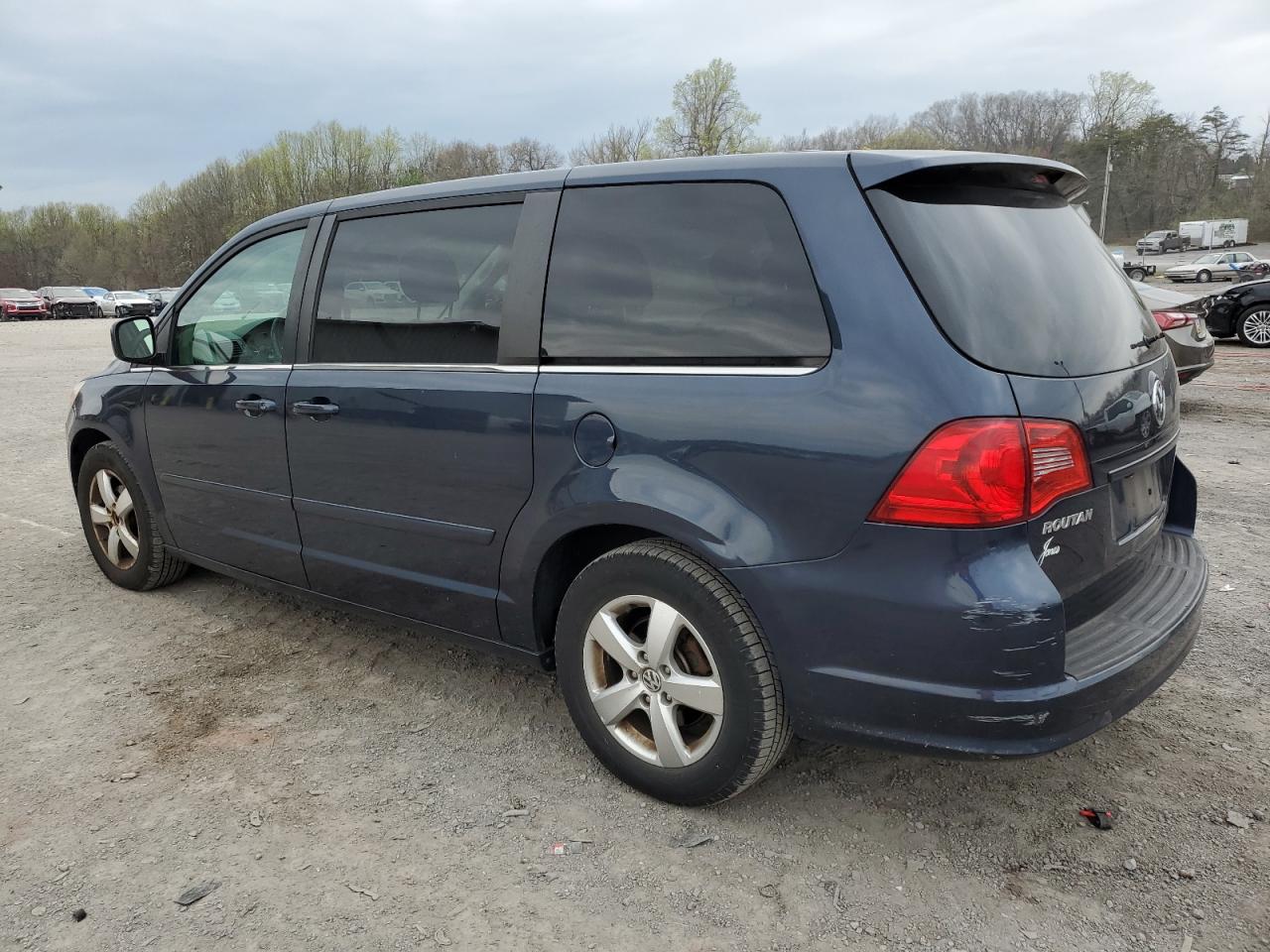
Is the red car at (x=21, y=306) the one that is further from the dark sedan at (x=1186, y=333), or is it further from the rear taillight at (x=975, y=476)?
the rear taillight at (x=975, y=476)

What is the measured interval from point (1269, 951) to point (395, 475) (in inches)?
107

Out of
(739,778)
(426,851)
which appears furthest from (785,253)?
(426,851)

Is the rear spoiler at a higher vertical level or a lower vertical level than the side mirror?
higher

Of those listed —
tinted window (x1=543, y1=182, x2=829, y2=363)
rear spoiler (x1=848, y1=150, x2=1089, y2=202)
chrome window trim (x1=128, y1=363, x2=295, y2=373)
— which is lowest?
chrome window trim (x1=128, y1=363, x2=295, y2=373)

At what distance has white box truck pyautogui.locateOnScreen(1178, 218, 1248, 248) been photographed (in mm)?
65438

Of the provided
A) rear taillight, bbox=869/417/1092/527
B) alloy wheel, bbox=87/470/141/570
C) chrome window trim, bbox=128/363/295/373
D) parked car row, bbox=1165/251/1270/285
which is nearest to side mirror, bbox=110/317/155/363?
chrome window trim, bbox=128/363/295/373

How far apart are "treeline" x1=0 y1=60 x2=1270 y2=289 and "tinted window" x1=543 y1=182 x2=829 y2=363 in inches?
2531

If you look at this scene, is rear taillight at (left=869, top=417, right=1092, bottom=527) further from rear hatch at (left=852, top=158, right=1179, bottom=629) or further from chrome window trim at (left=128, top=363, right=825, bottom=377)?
chrome window trim at (left=128, top=363, right=825, bottom=377)

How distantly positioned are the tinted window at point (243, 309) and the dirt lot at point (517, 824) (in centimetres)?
128

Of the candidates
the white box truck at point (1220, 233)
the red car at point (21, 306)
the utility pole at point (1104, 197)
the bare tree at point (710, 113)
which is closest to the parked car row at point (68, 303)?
the red car at point (21, 306)

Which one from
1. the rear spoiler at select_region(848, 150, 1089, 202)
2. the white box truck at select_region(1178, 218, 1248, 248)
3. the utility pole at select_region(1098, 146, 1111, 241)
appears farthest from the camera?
the utility pole at select_region(1098, 146, 1111, 241)

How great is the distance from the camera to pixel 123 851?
261 cm

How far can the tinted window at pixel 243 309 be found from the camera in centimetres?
376

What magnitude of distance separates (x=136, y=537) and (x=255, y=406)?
151 cm
